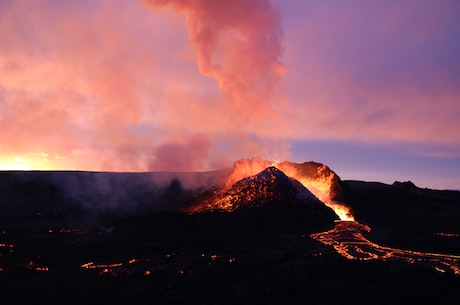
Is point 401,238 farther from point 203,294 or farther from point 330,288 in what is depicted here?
point 203,294

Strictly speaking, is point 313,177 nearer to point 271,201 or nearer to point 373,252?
point 271,201

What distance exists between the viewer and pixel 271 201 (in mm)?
43219

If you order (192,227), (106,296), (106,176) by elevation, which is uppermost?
(106,176)

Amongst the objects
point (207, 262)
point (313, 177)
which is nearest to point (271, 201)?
point (313, 177)

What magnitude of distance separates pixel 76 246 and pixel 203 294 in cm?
1696

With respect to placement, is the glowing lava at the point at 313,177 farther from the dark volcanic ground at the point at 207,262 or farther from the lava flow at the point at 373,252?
the lava flow at the point at 373,252

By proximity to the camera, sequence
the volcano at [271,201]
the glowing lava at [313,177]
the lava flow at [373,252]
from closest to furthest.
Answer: the lava flow at [373,252]
the volcano at [271,201]
the glowing lava at [313,177]

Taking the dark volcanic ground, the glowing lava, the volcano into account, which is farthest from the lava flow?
the glowing lava

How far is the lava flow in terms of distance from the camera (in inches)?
1013

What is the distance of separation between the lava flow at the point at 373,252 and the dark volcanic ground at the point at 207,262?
48.1 inches

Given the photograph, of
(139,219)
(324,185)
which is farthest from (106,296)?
(324,185)

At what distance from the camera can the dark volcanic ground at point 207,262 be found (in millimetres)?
18625

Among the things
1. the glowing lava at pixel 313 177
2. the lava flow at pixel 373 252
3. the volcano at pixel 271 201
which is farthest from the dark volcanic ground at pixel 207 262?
the glowing lava at pixel 313 177

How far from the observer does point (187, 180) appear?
72.4 m
